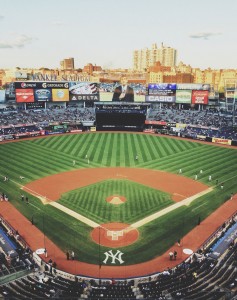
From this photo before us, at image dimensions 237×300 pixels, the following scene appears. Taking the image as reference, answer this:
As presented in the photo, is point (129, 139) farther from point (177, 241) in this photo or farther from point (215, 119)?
point (177, 241)

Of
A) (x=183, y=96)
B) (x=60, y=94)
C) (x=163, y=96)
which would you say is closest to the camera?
(x=60, y=94)

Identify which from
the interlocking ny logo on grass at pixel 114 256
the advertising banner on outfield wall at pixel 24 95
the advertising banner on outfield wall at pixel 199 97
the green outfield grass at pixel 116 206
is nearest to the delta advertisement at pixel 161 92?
the advertising banner on outfield wall at pixel 199 97

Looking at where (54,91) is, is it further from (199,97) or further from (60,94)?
(199,97)

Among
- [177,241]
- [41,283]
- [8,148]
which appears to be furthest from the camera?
[8,148]

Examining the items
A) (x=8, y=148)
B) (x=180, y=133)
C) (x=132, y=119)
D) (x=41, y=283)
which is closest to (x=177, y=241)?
(x=41, y=283)

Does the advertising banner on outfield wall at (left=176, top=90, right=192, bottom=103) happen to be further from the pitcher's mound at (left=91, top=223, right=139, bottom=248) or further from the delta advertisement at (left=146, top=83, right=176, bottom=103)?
the pitcher's mound at (left=91, top=223, right=139, bottom=248)

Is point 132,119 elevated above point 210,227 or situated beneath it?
elevated above

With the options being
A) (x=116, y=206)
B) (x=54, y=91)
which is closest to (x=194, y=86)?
(x=54, y=91)
